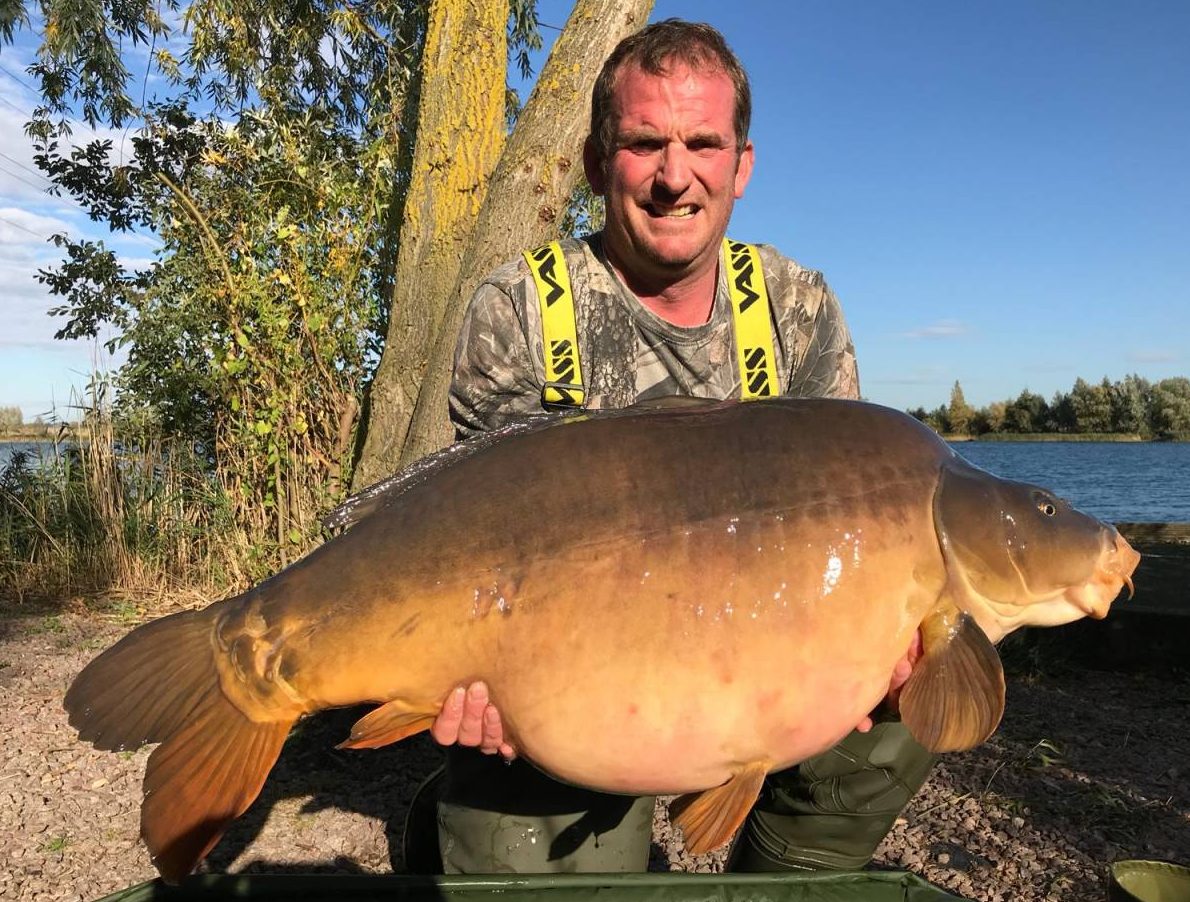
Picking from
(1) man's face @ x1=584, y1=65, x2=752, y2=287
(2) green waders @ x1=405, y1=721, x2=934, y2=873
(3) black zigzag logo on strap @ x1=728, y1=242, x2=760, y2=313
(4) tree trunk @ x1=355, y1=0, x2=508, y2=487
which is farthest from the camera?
(4) tree trunk @ x1=355, y1=0, x2=508, y2=487

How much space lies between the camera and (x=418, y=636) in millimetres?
1403

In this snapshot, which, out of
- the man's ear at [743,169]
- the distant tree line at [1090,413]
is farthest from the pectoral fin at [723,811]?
the distant tree line at [1090,413]

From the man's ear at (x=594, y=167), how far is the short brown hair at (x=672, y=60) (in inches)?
1.8

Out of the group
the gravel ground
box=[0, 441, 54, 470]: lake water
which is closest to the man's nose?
the gravel ground

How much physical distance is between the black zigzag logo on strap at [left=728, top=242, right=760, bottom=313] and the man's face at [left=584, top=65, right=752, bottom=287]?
18 centimetres

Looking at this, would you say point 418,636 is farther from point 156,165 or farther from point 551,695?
point 156,165

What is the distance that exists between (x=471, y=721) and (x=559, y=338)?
1.04 metres

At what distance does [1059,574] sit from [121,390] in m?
5.47

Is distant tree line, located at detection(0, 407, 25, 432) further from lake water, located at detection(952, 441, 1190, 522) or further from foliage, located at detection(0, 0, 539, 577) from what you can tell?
lake water, located at detection(952, 441, 1190, 522)

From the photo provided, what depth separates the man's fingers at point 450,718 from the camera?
1.44 meters

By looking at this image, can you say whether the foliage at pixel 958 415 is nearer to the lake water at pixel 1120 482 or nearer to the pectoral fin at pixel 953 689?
the lake water at pixel 1120 482

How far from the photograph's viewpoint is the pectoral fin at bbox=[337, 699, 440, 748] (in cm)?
140

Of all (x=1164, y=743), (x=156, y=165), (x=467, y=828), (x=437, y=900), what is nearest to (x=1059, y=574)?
(x=437, y=900)

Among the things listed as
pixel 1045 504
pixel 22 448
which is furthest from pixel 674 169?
pixel 22 448
